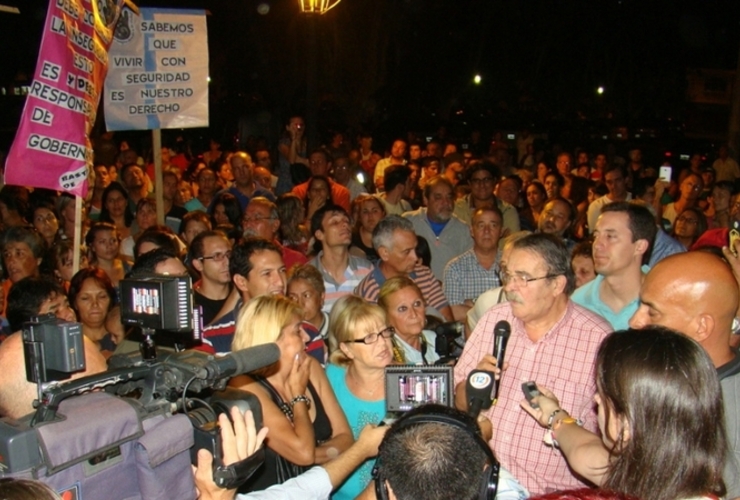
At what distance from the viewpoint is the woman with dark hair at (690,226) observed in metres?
7.82

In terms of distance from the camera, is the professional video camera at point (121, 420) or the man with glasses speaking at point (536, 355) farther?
the man with glasses speaking at point (536, 355)

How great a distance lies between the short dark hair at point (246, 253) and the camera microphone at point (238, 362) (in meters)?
2.30

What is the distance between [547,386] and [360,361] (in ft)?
3.22

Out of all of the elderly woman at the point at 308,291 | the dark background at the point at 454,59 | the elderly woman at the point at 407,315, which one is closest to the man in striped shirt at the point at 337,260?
the elderly woman at the point at 308,291

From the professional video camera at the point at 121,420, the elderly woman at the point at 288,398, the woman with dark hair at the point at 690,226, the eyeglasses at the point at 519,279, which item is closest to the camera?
the professional video camera at the point at 121,420

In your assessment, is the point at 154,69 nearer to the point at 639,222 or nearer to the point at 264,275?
the point at 264,275

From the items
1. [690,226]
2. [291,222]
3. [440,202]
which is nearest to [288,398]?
[291,222]

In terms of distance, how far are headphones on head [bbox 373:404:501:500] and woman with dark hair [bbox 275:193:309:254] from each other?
16.7ft

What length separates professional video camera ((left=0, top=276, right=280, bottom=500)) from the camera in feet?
5.75

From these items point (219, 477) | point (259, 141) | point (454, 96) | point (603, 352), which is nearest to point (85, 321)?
point (219, 477)

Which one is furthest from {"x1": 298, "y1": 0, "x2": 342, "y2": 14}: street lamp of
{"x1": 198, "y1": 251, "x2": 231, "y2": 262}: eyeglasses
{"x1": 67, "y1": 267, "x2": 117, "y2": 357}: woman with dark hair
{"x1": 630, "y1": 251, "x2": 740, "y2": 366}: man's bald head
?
{"x1": 630, "y1": 251, "x2": 740, "y2": 366}: man's bald head

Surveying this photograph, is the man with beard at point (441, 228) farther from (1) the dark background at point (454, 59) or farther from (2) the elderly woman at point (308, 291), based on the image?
(1) the dark background at point (454, 59)

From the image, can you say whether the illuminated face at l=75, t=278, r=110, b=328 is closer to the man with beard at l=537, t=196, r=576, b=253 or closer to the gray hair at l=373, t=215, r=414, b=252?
the gray hair at l=373, t=215, r=414, b=252

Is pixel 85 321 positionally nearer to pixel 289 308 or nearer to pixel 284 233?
pixel 289 308
